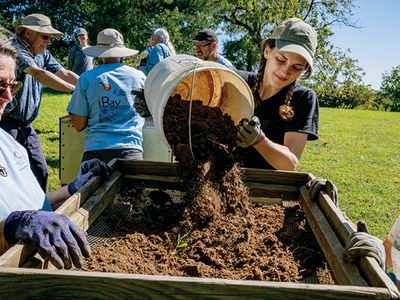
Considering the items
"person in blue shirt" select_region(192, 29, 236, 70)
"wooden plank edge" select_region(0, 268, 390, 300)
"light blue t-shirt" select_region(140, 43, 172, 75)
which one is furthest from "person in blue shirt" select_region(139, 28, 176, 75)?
"wooden plank edge" select_region(0, 268, 390, 300)

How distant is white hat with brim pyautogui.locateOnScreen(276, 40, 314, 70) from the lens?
2807 millimetres

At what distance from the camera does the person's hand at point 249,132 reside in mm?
2695

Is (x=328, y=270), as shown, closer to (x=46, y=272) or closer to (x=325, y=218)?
(x=325, y=218)

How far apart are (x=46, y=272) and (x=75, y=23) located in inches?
1016

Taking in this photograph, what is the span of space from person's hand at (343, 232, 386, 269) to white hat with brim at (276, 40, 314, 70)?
4.62ft

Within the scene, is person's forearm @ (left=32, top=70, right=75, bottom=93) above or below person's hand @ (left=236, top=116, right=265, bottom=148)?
below

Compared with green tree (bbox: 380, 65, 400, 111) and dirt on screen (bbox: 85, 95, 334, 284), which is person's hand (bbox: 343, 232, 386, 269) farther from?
green tree (bbox: 380, 65, 400, 111)

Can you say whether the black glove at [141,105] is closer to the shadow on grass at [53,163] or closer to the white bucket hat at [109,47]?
→ the white bucket hat at [109,47]

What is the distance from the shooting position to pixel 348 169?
9211 millimetres

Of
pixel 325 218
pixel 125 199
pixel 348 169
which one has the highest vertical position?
pixel 325 218

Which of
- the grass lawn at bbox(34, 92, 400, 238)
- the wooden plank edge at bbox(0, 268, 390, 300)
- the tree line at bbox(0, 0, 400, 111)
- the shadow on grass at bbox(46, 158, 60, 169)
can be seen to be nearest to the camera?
the wooden plank edge at bbox(0, 268, 390, 300)

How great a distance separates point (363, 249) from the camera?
160 centimetres

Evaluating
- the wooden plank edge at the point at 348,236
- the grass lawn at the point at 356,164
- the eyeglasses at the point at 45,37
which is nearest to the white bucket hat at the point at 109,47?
the eyeglasses at the point at 45,37

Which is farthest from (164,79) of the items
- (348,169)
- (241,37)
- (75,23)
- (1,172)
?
(241,37)
